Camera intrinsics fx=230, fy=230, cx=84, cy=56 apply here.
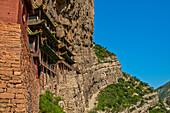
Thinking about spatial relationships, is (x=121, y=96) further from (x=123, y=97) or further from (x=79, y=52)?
(x=79, y=52)

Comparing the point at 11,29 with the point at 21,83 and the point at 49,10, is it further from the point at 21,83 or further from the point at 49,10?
the point at 49,10

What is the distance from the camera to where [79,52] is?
51125mm

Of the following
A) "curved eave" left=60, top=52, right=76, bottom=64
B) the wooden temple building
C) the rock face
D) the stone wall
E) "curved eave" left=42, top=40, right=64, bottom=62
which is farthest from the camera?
"curved eave" left=60, top=52, right=76, bottom=64

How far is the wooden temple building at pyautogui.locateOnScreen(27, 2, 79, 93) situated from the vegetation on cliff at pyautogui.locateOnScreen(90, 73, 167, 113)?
1509 centimetres

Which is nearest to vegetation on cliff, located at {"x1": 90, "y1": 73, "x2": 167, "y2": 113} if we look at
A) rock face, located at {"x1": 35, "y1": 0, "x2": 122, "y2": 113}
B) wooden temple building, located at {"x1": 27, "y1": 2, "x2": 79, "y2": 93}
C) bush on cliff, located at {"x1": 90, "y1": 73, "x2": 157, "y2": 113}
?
bush on cliff, located at {"x1": 90, "y1": 73, "x2": 157, "y2": 113}

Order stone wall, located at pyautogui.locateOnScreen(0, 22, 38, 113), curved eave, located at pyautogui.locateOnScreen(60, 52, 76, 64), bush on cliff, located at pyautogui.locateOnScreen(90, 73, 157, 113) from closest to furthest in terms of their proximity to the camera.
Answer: stone wall, located at pyautogui.locateOnScreen(0, 22, 38, 113) < curved eave, located at pyautogui.locateOnScreen(60, 52, 76, 64) < bush on cliff, located at pyautogui.locateOnScreen(90, 73, 157, 113)

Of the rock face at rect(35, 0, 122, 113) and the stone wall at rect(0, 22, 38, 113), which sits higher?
the rock face at rect(35, 0, 122, 113)

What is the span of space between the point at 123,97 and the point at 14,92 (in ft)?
189

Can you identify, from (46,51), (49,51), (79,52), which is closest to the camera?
(46,51)

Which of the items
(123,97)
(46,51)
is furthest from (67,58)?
(123,97)

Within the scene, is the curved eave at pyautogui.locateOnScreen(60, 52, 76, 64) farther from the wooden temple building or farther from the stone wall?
the stone wall

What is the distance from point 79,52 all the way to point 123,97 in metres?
21.4

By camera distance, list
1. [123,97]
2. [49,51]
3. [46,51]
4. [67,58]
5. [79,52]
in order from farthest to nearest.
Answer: [123,97], [79,52], [67,58], [49,51], [46,51]

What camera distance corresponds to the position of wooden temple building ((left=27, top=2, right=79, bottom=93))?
2225 centimetres
